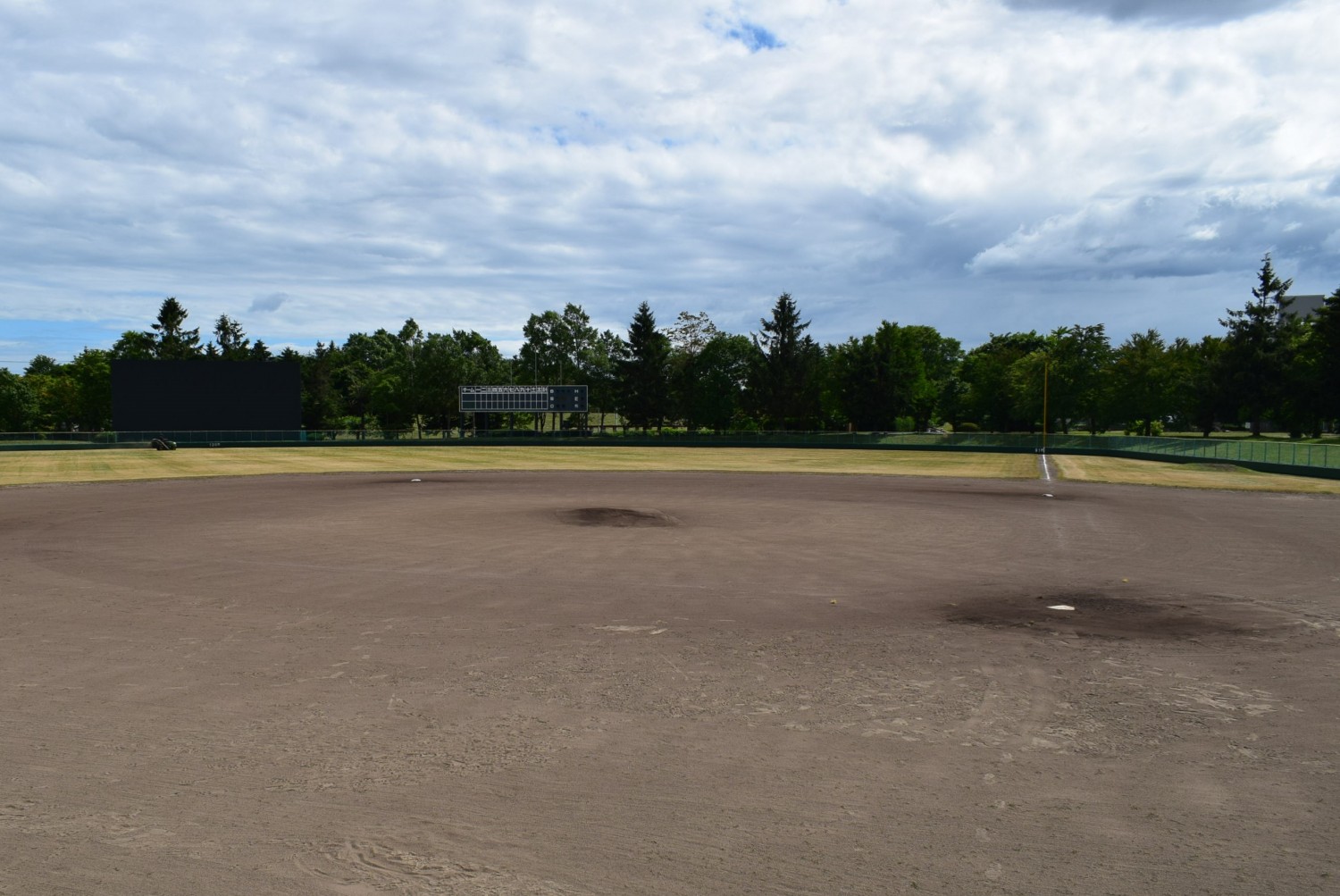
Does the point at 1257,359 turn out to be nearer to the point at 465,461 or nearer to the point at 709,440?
the point at 709,440

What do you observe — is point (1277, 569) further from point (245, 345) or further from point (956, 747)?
point (245, 345)

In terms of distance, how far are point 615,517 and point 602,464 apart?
30.2m

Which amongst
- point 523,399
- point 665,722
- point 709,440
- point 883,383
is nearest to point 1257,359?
point 883,383

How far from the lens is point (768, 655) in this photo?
36.3ft

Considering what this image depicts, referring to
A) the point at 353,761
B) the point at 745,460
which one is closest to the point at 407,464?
the point at 745,460

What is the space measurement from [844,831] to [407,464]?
173ft

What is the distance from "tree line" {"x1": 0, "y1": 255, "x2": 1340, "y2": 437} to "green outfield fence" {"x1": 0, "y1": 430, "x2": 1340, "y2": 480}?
6541mm

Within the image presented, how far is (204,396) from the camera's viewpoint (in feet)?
266

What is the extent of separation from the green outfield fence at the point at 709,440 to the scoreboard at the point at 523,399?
9.20 ft

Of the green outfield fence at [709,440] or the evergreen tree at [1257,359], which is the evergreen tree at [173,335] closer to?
the green outfield fence at [709,440]

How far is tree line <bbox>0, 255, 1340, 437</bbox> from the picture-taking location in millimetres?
86625

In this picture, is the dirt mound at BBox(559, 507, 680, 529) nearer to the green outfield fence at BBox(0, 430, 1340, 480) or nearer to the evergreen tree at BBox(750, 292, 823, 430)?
the green outfield fence at BBox(0, 430, 1340, 480)

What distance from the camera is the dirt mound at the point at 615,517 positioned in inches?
979

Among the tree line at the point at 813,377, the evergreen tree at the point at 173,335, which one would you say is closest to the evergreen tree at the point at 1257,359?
the tree line at the point at 813,377
